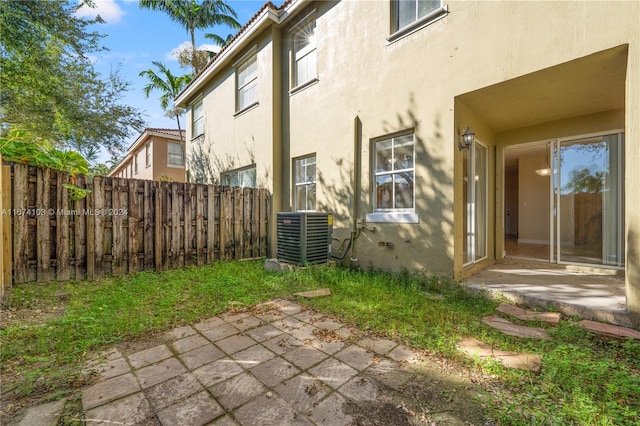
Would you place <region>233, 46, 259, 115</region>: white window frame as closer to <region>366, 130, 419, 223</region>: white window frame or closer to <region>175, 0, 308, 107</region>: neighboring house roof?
<region>175, 0, 308, 107</region>: neighboring house roof

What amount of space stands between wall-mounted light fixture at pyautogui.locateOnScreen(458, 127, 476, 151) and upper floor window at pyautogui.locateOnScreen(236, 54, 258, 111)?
575 cm

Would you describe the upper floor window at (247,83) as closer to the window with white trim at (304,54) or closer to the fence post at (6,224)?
the window with white trim at (304,54)

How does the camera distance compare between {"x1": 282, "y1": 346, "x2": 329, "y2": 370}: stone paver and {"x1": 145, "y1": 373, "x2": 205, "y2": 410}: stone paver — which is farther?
{"x1": 282, "y1": 346, "x2": 329, "y2": 370}: stone paver

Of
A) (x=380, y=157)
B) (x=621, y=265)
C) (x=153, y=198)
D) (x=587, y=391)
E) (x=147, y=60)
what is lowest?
(x=587, y=391)

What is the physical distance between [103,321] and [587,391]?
14.8 ft

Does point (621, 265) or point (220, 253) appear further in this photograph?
point (220, 253)

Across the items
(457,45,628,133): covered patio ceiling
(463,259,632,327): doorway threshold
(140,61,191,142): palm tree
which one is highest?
(140,61,191,142): palm tree

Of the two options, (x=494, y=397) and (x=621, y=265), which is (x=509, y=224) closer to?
(x=621, y=265)

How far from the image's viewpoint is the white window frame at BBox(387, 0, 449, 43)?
14.4ft

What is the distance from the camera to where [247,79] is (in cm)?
848

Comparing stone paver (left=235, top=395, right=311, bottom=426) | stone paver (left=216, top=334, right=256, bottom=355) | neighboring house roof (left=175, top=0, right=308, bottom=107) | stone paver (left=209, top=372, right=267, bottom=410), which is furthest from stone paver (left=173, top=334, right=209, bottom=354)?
neighboring house roof (left=175, top=0, right=308, bottom=107)

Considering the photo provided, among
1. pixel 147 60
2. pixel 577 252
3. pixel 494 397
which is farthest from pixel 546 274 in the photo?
pixel 147 60

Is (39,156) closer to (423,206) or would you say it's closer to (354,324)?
(354,324)

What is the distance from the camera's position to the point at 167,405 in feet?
5.83
